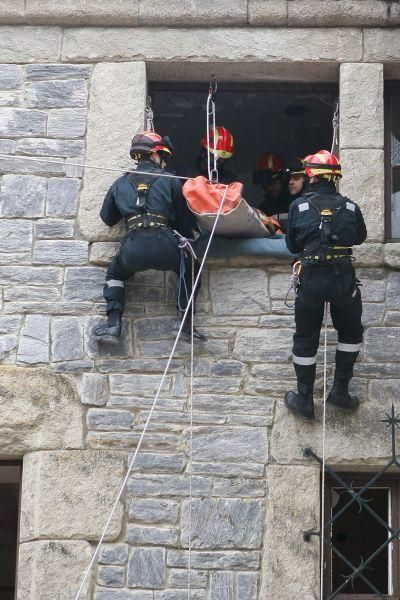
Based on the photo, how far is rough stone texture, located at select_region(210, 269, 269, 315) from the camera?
359 inches

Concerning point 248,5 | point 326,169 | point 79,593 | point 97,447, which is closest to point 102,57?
point 248,5

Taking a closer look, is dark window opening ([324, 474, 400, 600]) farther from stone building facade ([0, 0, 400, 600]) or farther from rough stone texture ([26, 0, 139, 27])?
rough stone texture ([26, 0, 139, 27])

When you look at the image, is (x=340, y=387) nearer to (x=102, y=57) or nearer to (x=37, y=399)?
(x=37, y=399)

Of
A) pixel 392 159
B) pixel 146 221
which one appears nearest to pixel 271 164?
pixel 392 159

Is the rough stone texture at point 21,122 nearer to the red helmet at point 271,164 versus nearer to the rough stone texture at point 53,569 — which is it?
the red helmet at point 271,164

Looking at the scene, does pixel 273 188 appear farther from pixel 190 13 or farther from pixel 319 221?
pixel 319 221

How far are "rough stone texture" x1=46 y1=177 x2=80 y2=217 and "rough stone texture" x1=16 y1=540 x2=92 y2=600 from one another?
1868 millimetres

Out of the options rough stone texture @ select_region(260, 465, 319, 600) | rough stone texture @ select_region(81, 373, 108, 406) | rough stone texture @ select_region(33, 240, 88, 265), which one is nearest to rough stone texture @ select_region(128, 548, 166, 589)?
rough stone texture @ select_region(260, 465, 319, 600)

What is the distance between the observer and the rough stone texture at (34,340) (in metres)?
8.98

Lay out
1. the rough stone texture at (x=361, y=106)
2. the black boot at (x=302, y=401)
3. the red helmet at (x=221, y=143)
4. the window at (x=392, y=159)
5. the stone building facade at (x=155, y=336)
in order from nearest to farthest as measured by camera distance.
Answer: the stone building facade at (x=155, y=336), the black boot at (x=302, y=401), the rough stone texture at (x=361, y=106), the window at (x=392, y=159), the red helmet at (x=221, y=143)

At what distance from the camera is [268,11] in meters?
9.57

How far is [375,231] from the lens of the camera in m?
9.21

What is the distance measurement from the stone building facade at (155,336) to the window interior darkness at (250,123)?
0.70 m

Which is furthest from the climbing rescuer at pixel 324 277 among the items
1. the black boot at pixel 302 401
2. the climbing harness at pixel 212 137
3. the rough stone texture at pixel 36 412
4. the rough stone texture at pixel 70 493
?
the rough stone texture at pixel 36 412
